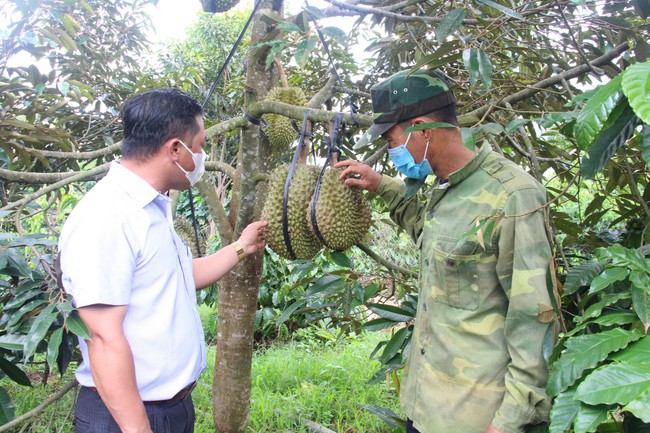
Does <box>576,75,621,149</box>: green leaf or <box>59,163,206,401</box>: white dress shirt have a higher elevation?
<box>576,75,621,149</box>: green leaf

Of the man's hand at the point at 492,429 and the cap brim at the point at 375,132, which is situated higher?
the cap brim at the point at 375,132

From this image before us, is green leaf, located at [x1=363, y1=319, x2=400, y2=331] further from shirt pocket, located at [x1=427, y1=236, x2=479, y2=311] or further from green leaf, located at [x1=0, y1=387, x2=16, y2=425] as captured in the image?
green leaf, located at [x1=0, y1=387, x2=16, y2=425]

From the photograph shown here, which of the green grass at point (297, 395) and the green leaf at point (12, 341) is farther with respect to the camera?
the green grass at point (297, 395)

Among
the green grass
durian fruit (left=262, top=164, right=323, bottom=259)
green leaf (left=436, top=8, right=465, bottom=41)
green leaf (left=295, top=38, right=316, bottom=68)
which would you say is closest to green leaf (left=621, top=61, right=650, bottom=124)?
green leaf (left=436, top=8, right=465, bottom=41)

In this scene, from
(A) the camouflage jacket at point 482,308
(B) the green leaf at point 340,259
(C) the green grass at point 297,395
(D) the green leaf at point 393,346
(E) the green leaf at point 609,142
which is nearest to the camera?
(E) the green leaf at point 609,142

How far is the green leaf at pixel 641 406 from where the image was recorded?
548 millimetres

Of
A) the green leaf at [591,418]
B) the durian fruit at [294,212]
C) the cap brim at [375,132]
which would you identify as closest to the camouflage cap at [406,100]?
the cap brim at [375,132]

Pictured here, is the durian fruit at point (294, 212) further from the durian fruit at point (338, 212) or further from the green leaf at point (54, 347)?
the green leaf at point (54, 347)

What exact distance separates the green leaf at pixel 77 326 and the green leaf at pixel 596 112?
109cm

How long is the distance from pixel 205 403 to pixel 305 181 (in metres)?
2.30

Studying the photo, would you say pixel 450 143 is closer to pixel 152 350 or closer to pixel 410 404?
pixel 410 404

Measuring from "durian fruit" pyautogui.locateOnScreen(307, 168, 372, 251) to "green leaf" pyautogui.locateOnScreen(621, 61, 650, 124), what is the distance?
0.86 meters

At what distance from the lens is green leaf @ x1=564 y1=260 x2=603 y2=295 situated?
1.05 metres

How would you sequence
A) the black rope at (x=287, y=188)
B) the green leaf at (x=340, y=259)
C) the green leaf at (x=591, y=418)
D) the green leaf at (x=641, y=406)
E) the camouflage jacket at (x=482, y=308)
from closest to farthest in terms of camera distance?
1. the green leaf at (x=641, y=406)
2. the green leaf at (x=591, y=418)
3. the camouflage jacket at (x=482, y=308)
4. the black rope at (x=287, y=188)
5. the green leaf at (x=340, y=259)
